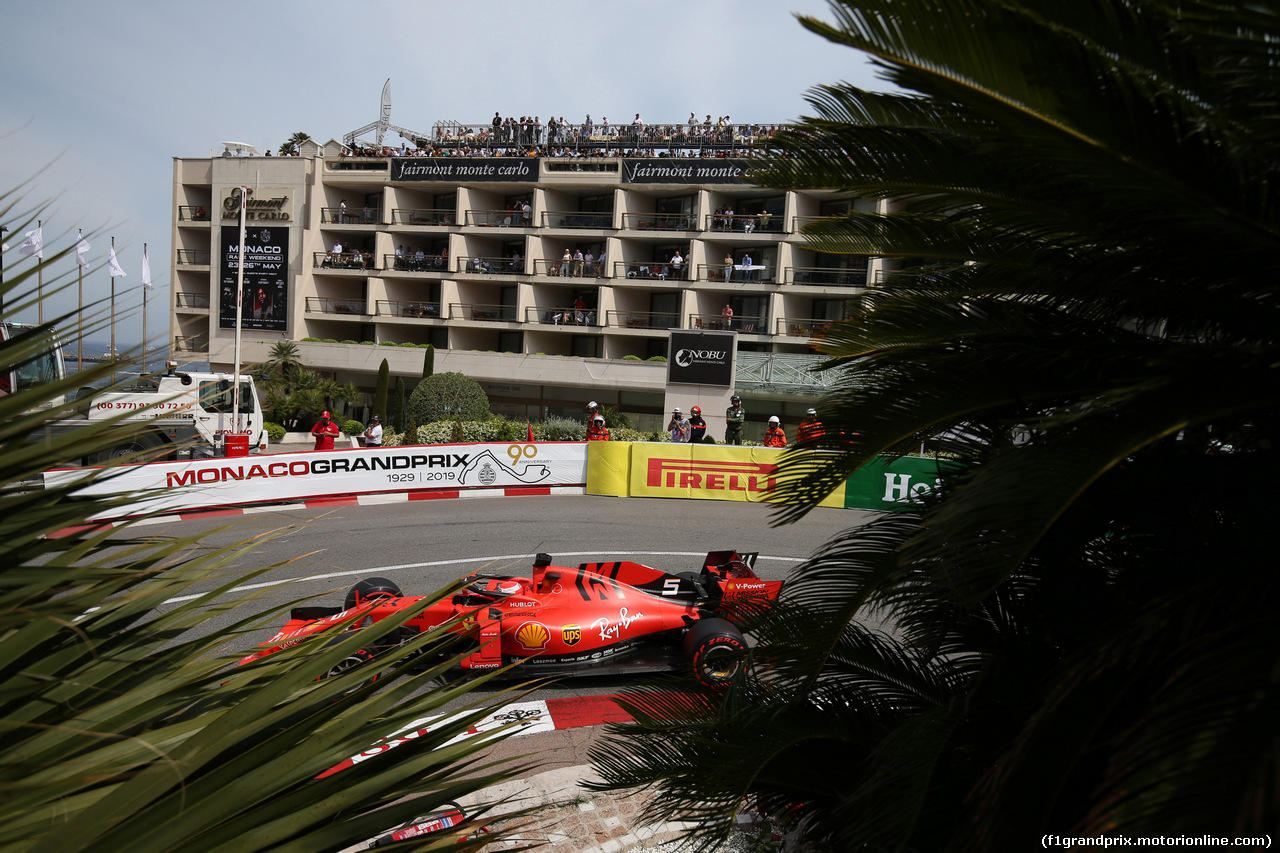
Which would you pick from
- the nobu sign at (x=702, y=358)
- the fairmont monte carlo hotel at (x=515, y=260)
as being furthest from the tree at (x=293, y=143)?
the nobu sign at (x=702, y=358)

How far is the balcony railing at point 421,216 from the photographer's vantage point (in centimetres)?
4372

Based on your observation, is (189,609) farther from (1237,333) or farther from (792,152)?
A: (1237,333)

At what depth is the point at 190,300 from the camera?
1860 inches

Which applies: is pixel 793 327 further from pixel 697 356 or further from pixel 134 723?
pixel 134 723

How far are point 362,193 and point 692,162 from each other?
19.7 m

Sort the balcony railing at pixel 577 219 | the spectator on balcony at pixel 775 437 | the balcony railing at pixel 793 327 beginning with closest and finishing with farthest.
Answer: the spectator on balcony at pixel 775 437
the balcony railing at pixel 793 327
the balcony railing at pixel 577 219

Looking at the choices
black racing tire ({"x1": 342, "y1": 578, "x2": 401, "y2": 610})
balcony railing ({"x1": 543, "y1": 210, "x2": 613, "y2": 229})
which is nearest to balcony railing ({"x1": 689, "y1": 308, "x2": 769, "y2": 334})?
balcony railing ({"x1": 543, "y1": 210, "x2": 613, "y2": 229})

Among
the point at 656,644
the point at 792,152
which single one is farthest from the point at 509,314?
the point at 792,152

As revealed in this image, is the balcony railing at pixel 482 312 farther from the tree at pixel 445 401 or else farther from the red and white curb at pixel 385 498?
the red and white curb at pixel 385 498

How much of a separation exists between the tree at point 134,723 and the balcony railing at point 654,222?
3961 centimetres

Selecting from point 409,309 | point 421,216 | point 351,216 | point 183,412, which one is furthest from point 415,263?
point 183,412

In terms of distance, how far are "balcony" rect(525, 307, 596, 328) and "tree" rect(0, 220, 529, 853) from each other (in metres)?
39.0

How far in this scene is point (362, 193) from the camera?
1811 inches

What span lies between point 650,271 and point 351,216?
57.0 feet
